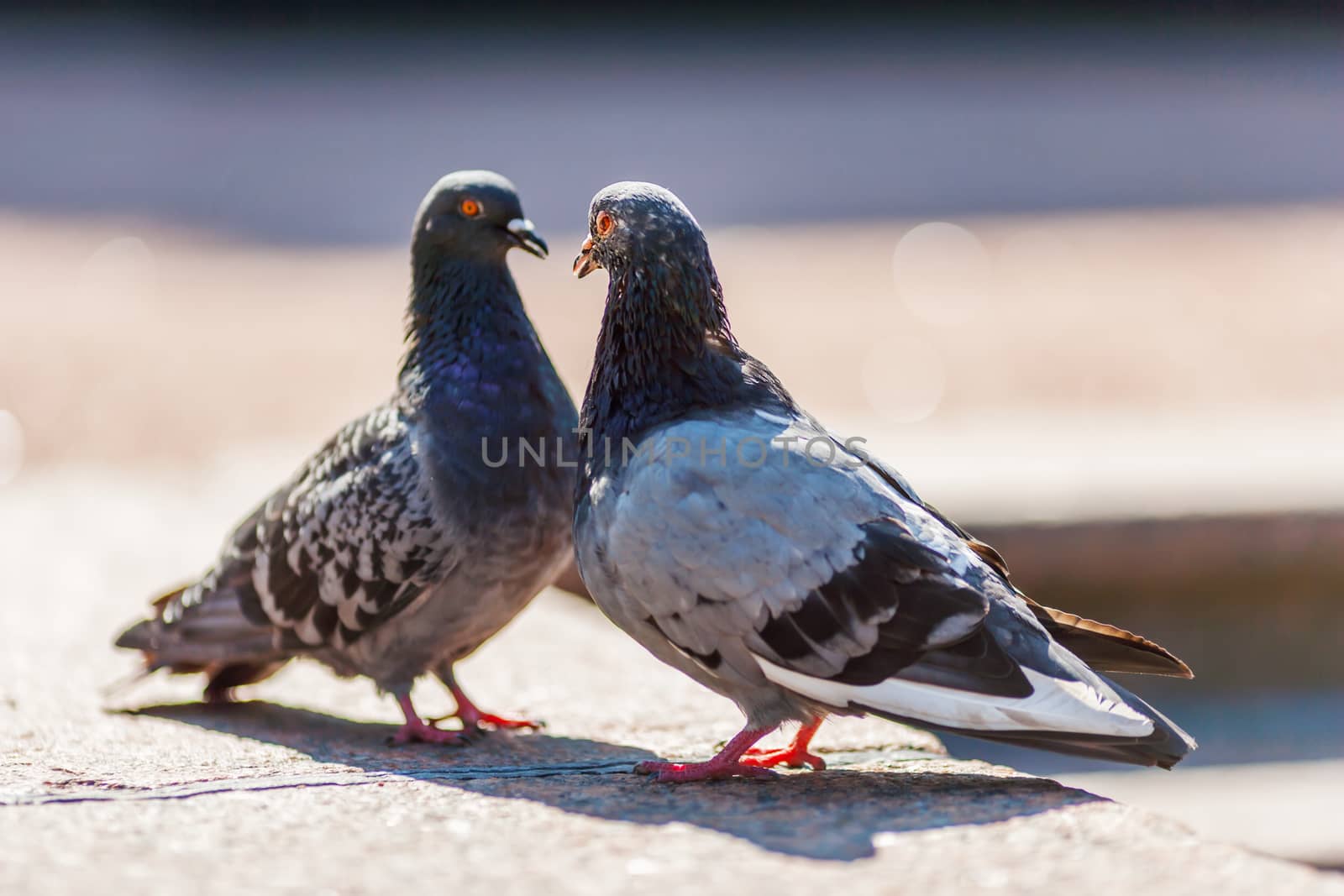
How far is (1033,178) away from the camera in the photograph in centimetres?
1673

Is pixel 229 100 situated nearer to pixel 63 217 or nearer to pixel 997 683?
pixel 63 217

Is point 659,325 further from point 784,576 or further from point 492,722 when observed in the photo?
point 492,722

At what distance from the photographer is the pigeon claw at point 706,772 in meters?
A: 3.43

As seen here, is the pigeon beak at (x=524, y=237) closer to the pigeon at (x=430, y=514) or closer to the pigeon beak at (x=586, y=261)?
the pigeon at (x=430, y=514)

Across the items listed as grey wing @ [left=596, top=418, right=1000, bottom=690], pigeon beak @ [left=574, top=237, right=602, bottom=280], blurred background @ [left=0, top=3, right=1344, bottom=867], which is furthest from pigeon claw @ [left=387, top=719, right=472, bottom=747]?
blurred background @ [left=0, top=3, right=1344, bottom=867]

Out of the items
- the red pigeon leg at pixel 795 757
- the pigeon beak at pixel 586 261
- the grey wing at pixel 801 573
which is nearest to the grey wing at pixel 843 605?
the grey wing at pixel 801 573

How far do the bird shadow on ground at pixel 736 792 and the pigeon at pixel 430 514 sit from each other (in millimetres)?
224

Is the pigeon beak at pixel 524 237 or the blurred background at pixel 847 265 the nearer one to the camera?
the pigeon beak at pixel 524 237

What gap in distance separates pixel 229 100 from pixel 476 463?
58.5 feet

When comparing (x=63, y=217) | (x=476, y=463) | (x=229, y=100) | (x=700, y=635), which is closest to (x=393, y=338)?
(x=63, y=217)

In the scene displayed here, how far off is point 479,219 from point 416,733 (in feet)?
4.49

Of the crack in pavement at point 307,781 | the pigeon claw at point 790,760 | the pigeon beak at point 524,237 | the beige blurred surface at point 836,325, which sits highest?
the beige blurred surface at point 836,325

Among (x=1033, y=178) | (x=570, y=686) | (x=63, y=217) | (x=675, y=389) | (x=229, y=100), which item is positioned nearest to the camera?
(x=675, y=389)

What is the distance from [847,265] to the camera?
13.5 meters
